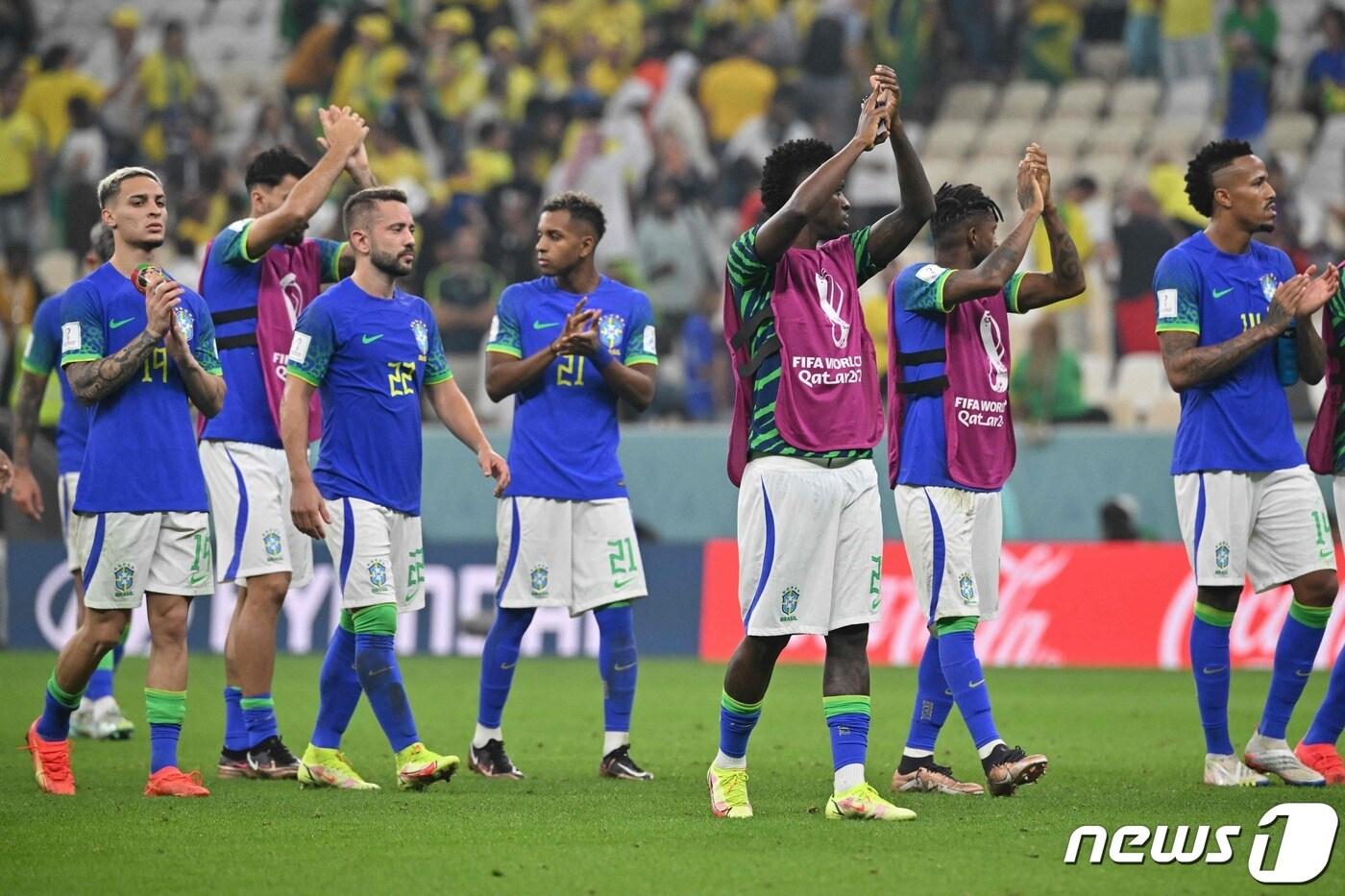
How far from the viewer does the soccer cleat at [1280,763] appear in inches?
350

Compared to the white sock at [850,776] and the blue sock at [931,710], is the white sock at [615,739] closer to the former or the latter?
the blue sock at [931,710]

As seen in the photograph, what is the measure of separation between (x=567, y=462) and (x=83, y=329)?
99.8 inches

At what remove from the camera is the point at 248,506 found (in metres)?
9.41

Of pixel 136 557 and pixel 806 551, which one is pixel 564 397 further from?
pixel 806 551

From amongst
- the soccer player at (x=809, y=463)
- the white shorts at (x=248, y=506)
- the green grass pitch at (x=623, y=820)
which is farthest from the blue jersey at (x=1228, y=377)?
the white shorts at (x=248, y=506)

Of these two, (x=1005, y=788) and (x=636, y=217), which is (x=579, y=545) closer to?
(x=1005, y=788)

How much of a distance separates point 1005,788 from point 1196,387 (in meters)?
2.20

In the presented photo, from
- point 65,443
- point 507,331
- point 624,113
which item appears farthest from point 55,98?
point 507,331

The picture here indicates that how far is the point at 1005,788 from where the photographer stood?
815 cm

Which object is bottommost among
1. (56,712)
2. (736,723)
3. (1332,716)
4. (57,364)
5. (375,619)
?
(56,712)

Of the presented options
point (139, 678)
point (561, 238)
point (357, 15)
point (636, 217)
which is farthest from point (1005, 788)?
point (357, 15)

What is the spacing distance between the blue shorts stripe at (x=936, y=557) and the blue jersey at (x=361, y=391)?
2408mm

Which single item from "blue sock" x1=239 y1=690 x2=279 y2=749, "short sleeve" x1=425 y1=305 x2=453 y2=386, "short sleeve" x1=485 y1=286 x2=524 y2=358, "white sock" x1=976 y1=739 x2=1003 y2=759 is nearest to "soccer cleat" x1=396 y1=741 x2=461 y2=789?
"blue sock" x1=239 y1=690 x2=279 y2=749

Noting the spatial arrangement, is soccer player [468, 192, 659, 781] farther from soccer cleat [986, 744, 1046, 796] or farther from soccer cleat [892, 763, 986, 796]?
soccer cleat [986, 744, 1046, 796]
